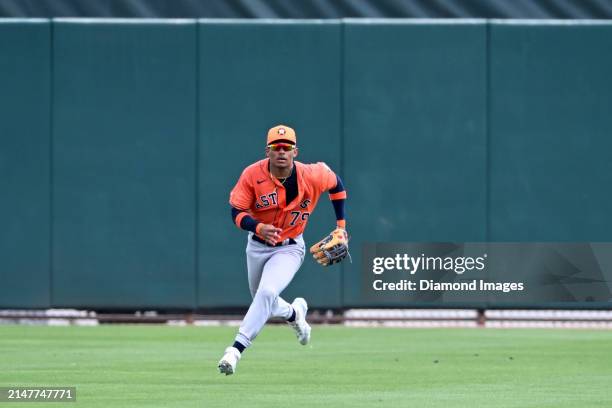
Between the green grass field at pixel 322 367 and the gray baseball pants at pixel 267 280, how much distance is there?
17.4 inches

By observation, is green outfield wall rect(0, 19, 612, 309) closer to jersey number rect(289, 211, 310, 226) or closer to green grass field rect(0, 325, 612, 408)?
green grass field rect(0, 325, 612, 408)

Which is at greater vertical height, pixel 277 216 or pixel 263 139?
pixel 263 139

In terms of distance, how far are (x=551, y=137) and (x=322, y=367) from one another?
21.3 feet

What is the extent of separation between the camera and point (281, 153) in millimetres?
11531

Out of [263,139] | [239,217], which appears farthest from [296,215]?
[263,139]

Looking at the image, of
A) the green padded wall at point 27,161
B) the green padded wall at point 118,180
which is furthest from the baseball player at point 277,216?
the green padded wall at point 27,161

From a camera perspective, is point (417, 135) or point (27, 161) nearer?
point (417, 135)

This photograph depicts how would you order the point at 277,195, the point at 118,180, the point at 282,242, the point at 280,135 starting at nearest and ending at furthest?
the point at 280,135 → the point at 277,195 → the point at 282,242 → the point at 118,180

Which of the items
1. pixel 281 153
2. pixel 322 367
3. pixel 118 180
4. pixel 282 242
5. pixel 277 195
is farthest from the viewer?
pixel 118 180

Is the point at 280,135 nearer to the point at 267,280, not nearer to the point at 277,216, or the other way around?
the point at 277,216

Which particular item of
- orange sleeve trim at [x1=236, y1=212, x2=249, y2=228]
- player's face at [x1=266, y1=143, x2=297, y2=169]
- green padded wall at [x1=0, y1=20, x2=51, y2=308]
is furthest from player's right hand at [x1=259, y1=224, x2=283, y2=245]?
green padded wall at [x1=0, y1=20, x2=51, y2=308]

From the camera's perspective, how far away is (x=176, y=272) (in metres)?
18.1

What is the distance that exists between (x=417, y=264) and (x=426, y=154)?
1.36m

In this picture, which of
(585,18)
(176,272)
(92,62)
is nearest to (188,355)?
(176,272)
